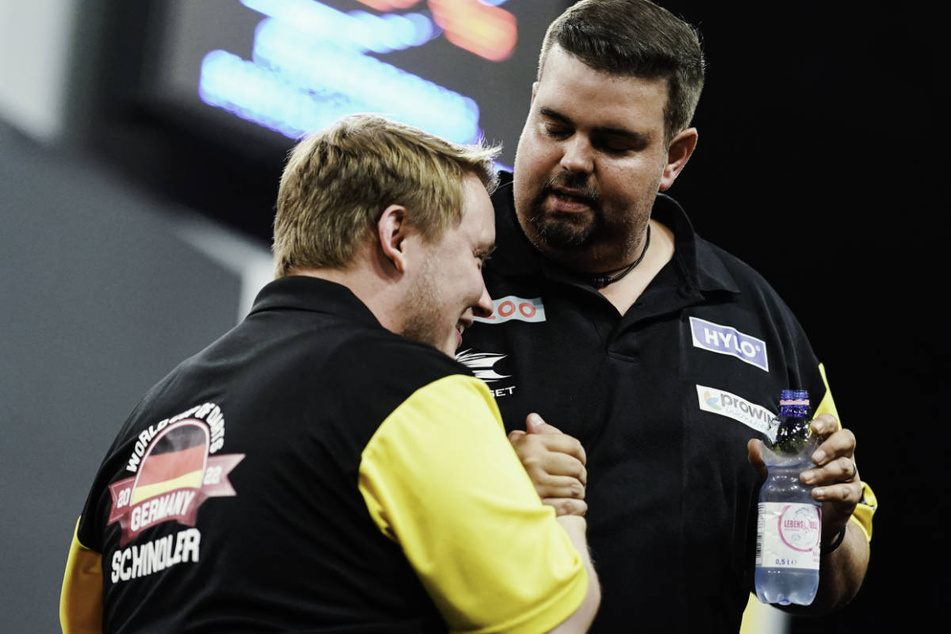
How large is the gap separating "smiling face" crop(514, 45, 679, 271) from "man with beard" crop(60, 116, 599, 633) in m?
0.59

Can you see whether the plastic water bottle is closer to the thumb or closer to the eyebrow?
the thumb

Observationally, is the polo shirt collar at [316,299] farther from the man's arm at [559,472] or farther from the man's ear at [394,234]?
the man's arm at [559,472]

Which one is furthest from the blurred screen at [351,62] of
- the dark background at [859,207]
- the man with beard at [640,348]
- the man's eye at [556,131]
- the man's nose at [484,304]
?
the man's nose at [484,304]

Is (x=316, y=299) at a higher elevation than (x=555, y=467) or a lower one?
higher

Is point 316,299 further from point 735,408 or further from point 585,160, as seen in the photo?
point 735,408

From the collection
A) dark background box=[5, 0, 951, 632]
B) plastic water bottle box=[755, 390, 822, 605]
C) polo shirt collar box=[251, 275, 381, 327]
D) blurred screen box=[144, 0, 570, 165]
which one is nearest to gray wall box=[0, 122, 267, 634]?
blurred screen box=[144, 0, 570, 165]

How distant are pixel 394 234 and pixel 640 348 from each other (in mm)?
587

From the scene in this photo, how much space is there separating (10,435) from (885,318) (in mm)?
2770

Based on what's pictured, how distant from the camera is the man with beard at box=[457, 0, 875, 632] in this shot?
5.64 feet

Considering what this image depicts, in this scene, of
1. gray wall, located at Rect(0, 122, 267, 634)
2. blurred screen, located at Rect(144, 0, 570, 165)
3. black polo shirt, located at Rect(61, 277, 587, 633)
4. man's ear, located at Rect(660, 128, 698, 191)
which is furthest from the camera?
blurred screen, located at Rect(144, 0, 570, 165)

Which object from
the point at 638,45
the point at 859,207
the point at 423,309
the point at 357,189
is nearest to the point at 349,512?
the point at 423,309

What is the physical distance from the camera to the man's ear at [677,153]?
201 centimetres

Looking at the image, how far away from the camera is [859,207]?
367 cm

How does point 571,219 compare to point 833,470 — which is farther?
point 571,219
